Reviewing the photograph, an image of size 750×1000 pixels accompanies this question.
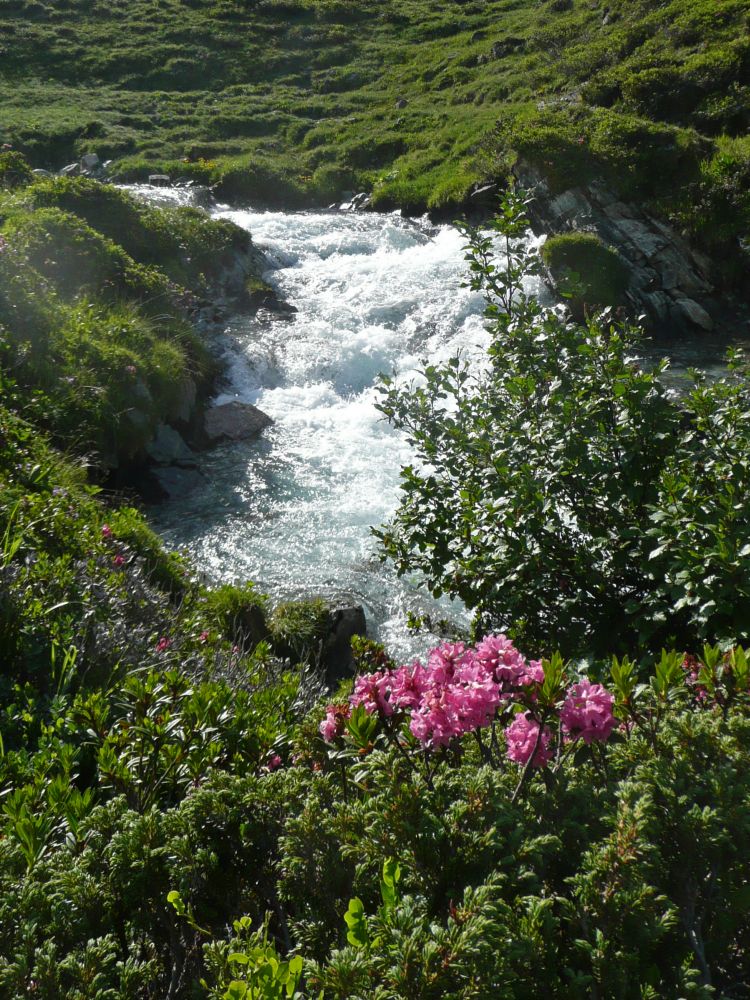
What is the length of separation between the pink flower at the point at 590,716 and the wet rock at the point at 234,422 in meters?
9.84

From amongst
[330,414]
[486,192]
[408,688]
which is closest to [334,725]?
[408,688]

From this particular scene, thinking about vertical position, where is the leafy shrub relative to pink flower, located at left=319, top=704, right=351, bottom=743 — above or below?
above

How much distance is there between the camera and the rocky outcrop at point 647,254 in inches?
553

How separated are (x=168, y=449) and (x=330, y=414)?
2966mm

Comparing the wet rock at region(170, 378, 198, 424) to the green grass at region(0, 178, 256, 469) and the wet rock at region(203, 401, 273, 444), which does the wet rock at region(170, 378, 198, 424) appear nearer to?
the green grass at region(0, 178, 256, 469)

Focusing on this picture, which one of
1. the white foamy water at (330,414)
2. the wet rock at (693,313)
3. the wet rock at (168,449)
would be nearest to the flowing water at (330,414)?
the white foamy water at (330,414)

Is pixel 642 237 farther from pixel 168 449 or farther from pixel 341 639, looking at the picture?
pixel 341 639

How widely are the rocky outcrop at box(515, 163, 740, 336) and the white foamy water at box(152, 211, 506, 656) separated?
7.99 feet

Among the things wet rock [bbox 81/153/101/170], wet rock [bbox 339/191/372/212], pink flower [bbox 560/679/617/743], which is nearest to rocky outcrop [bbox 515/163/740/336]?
wet rock [bbox 339/191/372/212]

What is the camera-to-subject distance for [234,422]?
38.4 feet

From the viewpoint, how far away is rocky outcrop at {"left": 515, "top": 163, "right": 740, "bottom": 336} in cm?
1405

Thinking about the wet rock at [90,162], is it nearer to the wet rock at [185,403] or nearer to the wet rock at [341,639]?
the wet rock at [185,403]

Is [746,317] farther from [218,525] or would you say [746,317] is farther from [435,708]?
[435,708]

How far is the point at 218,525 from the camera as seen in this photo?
929cm
